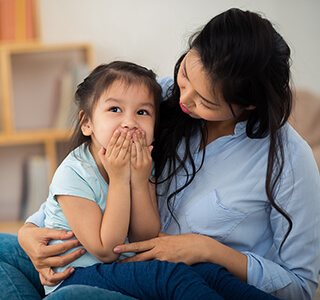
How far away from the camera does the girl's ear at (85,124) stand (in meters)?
1.26

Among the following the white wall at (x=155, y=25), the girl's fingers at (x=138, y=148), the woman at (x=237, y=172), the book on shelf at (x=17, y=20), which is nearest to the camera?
the woman at (x=237, y=172)

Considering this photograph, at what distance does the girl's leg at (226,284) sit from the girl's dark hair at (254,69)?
22 centimetres

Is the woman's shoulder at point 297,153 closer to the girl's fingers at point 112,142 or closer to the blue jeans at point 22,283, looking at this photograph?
the girl's fingers at point 112,142

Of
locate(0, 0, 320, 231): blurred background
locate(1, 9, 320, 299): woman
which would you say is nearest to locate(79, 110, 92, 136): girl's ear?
locate(1, 9, 320, 299): woman

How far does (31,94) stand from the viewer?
3340 mm

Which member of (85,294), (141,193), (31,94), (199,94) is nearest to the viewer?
(85,294)

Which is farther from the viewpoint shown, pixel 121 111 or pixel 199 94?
pixel 121 111

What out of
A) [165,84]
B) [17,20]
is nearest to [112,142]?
[165,84]

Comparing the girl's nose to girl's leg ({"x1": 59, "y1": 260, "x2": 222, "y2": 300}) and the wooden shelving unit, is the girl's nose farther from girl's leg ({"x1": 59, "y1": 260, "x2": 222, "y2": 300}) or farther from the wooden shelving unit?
the wooden shelving unit

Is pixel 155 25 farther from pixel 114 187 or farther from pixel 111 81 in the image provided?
pixel 114 187

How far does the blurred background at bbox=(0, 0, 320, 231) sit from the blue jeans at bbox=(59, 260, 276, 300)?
1.98 meters

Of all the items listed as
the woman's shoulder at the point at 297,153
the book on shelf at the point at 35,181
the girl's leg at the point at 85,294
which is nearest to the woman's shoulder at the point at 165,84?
the woman's shoulder at the point at 297,153

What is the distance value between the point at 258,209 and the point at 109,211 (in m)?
0.40

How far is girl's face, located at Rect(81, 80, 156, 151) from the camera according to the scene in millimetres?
1184
